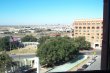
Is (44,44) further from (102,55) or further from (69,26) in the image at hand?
(102,55)

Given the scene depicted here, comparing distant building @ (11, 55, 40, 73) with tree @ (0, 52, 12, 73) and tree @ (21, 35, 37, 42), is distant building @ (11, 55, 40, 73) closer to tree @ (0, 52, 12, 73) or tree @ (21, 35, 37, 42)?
tree @ (0, 52, 12, 73)

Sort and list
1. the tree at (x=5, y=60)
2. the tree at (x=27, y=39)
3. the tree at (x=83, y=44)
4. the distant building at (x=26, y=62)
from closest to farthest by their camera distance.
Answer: the distant building at (x=26, y=62)
the tree at (x=5, y=60)
the tree at (x=27, y=39)
the tree at (x=83, y=44)

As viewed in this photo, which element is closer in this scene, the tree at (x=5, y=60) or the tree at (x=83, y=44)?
the tree at (x=5, y=60)

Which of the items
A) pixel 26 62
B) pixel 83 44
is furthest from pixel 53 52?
pixel 26 62

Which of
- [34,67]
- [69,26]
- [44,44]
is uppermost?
[69,26]

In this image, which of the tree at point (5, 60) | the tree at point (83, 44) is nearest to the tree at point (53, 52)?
the tree at point (83, 44)

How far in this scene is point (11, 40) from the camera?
151 centimetres

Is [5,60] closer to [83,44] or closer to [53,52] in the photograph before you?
[53,52]

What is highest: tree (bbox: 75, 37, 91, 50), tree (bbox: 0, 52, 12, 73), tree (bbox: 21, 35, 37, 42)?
tree (bbox: 21, 35, 37, 42)

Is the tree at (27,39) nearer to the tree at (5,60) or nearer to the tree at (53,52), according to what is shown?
the tree at (53,52)

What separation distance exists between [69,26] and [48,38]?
0.37 metres

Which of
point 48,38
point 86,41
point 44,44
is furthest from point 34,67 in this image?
point 86,41

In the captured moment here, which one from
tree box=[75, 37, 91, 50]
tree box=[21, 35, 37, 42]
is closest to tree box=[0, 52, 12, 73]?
tree box=[21, 35, 37, 42]

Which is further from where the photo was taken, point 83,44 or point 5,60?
point 83,44
